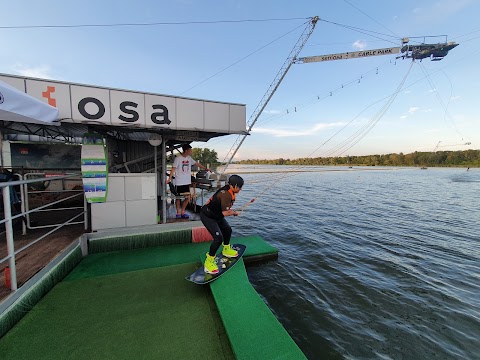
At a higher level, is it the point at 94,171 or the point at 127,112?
the point at 127,112

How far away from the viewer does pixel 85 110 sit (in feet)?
18.2

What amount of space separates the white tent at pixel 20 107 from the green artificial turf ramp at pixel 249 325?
161 inches

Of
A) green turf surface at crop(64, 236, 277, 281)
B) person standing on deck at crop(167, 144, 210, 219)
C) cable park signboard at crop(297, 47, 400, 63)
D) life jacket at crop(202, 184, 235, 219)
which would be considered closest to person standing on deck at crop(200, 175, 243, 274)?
life jacket at crop(202, 184, 235, 219)

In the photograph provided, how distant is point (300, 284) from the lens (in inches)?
238

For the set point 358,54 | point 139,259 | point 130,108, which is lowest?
point 139,259

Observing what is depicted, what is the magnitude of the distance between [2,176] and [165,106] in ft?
15.5

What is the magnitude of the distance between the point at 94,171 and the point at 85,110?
1.56 metres

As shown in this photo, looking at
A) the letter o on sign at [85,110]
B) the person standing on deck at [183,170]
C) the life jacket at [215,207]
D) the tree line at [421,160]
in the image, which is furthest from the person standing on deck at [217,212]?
the tree line at [421,160]

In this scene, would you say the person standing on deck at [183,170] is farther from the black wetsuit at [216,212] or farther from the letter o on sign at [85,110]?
the black wetsuit at [216,212]

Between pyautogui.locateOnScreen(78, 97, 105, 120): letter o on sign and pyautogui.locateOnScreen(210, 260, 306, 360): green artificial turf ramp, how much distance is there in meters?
5.10

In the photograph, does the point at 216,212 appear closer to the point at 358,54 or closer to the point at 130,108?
the point at 130,108

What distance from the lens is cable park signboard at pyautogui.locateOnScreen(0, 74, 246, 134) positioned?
5230 mm

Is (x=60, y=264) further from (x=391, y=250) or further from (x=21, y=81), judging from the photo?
(x=391, y=250)

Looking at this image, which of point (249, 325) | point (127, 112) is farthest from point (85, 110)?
point (249, 325)
